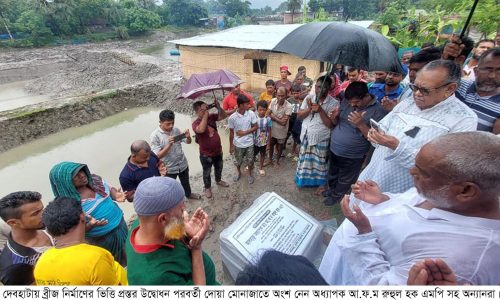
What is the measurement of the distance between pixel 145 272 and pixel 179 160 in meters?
2.78

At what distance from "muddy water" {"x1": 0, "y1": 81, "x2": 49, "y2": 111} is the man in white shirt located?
789 inches

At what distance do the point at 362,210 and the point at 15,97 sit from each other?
23.3 meters

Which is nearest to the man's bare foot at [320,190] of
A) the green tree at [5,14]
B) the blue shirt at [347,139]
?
the blue shirt at [347,139]

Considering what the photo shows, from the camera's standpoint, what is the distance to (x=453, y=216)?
1.12 meters

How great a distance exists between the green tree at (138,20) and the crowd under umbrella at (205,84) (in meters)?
43.2

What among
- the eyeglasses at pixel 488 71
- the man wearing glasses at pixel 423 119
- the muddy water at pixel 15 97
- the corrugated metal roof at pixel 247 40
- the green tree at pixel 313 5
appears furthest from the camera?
the green tree at pixel 313 5

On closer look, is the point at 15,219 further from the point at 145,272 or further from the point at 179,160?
the point at 179,160

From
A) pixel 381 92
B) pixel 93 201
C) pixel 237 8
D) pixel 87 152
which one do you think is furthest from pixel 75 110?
pixel 237 8

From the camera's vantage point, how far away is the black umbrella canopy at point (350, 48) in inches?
109

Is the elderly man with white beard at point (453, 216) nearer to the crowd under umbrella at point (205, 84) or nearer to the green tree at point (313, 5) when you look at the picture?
the crowd under umbrella at point (205, 84)

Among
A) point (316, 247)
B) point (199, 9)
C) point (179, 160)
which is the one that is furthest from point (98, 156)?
point (199, 9)

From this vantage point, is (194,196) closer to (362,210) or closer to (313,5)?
(362,210)

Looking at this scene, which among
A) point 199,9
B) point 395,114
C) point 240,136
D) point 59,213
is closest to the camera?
point 59,213

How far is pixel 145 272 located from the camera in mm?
1299
